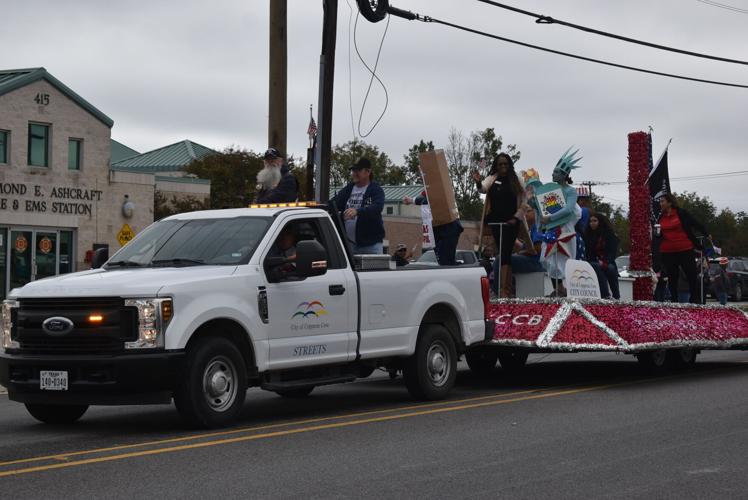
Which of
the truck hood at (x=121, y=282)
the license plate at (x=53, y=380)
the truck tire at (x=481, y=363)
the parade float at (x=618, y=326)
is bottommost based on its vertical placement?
the truck tire at (x=481, y=363)

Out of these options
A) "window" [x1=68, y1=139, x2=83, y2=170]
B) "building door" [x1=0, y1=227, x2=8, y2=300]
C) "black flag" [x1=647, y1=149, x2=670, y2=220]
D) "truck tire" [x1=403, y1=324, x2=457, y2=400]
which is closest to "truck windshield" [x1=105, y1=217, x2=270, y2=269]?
"truck tire" [x1=403, y1=324, x2=457, y2=400]

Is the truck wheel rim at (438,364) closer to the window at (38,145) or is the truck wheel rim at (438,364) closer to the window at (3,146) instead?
the window at (3,146)

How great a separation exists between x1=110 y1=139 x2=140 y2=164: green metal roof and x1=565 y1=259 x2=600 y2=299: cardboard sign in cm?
6271

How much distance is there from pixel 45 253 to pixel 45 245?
0.30 meters

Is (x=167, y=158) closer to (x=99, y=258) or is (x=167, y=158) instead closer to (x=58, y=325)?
(x=99, y=258)

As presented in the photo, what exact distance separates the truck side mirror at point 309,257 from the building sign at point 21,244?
3394 centimetres

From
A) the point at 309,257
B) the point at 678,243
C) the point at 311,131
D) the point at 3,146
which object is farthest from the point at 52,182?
the point at 309,257

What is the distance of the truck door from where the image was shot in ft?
33.1

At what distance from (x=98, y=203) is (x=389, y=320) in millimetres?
35487

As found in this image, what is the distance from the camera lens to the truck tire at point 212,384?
362 inches

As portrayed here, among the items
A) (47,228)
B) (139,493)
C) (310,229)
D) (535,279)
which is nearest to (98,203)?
(47,228)

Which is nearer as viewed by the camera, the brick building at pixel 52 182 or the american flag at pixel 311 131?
the american flag at pixel 311 131

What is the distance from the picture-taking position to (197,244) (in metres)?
10.4

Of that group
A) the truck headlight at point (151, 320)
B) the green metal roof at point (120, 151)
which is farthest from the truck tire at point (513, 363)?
the green metal roof at point (120, 151)
